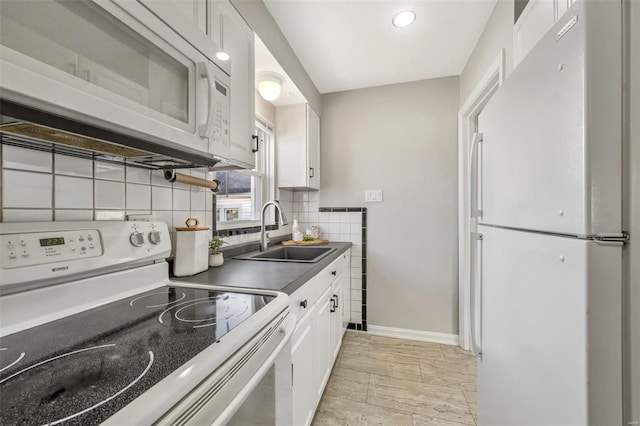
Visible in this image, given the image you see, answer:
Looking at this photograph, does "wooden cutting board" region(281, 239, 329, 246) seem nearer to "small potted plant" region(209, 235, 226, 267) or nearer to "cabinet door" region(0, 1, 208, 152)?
"small potted plant" region(209, 235, 226, 267)

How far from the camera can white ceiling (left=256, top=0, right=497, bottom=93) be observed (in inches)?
61.6

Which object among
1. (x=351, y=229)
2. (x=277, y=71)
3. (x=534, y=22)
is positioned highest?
(x=277, y=71)

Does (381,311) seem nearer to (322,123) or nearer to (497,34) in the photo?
(322,123)

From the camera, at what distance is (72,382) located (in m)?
0.43

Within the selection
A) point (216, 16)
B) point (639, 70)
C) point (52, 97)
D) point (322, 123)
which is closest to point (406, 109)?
point (322, 123)

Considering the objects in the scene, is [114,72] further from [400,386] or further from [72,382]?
[400,386]

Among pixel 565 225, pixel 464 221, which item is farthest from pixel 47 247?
pixel 464 221

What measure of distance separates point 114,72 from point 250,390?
2.83 ft

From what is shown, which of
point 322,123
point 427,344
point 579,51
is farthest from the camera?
point 322,123

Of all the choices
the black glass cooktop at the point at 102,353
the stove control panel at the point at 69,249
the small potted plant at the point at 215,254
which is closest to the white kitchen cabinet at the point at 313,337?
the black glass cooktop at the point at 102,353

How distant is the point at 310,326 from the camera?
1296mm

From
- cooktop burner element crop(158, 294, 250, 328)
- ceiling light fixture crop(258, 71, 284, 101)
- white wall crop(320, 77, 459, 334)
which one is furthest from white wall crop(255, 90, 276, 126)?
cooktop burner element crop(158, 294, 250, 328)

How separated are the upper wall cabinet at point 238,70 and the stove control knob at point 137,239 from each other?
0.42 metres

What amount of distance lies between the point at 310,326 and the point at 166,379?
93 centimetres
